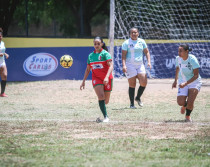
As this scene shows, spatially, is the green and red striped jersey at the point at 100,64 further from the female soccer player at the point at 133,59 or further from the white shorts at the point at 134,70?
the white shorts at the point at 134,70

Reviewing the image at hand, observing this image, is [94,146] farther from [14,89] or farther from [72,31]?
[72,31]

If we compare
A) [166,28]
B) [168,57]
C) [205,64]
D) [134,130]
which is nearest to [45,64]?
[168,57]

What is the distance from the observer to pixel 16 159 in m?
5.34

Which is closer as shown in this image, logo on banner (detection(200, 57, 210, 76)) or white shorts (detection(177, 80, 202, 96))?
white shorts (detection(177, 80, 202, 96))

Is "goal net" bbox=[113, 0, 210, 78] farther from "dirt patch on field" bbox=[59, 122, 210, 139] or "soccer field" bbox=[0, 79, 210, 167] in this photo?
"dirt patch on field" bbox=[59, 122, 210, 139]

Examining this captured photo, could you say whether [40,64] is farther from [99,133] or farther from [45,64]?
[99,133]

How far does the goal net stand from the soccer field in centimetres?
728

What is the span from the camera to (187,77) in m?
8.35

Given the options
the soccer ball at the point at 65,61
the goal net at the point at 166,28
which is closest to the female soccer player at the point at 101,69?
the soccer ball at the point at 65,61

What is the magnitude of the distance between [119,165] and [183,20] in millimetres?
16699

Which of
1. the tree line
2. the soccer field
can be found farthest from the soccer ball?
the soccer field

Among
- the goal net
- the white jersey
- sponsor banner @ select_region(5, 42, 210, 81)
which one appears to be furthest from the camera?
the goal net

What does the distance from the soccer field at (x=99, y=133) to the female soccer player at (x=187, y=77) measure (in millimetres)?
416

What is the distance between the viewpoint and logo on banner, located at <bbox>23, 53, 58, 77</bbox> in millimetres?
17781
